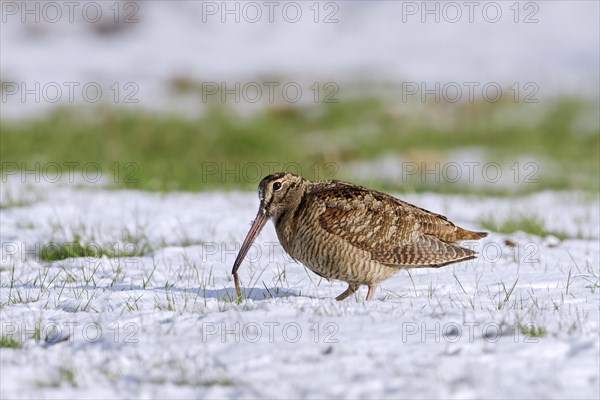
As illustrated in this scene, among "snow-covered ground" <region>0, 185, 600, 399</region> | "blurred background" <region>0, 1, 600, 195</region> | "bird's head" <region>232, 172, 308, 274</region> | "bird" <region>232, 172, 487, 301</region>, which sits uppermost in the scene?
"blurred background" <region>0, 1, 600, 195</region>

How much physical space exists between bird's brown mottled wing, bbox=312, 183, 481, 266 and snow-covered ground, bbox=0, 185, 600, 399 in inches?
9.1

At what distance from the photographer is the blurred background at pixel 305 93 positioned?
12.9 meters

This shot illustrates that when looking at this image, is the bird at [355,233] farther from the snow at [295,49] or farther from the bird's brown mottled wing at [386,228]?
the snow at [295,49]

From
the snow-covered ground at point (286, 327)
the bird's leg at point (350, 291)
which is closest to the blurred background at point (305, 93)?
the snow-covered ground at point (286, 327)

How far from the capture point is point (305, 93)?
1759cm

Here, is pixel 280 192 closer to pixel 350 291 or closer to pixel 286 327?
pixel 350 291

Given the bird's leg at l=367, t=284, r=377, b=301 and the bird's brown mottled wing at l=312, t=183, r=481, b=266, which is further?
the bird's leg at l=367, t=284, r=377, b=301

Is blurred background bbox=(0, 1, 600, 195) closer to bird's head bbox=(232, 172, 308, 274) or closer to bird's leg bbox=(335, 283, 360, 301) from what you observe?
bird's head bbox=(232, 172, 308, 274)

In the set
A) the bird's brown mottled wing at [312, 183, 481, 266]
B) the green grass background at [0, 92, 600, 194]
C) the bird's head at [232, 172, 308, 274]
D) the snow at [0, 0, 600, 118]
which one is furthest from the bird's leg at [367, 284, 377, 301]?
the snow at [0, 0, 600, 118]

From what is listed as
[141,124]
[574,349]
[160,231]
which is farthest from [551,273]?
[141,124]

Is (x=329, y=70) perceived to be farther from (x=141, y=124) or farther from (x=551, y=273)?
(x=551, y=273)

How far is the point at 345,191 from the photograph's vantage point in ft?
17.5

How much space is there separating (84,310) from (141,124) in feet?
33.4

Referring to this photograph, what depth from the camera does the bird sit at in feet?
16.7
